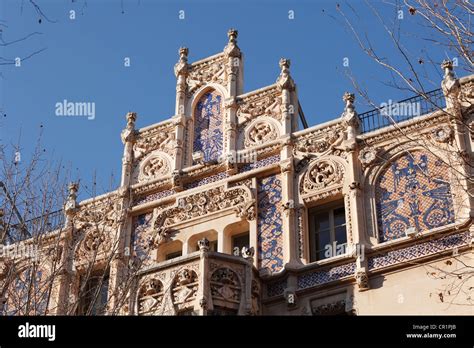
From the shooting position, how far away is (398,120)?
851 inches

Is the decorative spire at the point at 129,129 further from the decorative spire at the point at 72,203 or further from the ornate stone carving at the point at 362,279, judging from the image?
the ornate stone carving at the point at 362,279

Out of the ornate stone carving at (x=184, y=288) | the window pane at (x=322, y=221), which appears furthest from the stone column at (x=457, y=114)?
the ornate stone carving at (x=184, y=288)

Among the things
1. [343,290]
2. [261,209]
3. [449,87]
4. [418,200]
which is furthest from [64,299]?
[449,87]

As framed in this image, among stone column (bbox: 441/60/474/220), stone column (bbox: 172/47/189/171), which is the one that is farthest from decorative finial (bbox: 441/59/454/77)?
stone column (bbox: 172/47/189/171)

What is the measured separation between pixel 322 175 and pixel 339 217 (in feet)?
3.33

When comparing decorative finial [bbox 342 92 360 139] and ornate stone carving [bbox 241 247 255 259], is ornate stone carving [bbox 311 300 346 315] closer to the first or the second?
ornate stone carving [bbox 241 247 255 259]

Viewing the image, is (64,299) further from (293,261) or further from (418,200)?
(418,200)

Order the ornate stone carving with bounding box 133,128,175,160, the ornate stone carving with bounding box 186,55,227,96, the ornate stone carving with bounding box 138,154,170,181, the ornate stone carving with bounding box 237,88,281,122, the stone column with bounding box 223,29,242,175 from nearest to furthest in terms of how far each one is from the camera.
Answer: the stone column with bounding box 223,29,242,175 < the ornate stone carving with bounding box 237,88,281,122 < the ornate stone carving with bounding box 138,154,170,181 < the ornate stone carving with bounding box 133,128,175,160 < the ornate stone carving with bounding box 186,55,227,96

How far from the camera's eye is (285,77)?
23688 millimetres

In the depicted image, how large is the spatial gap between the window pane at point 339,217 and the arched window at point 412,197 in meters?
0.91

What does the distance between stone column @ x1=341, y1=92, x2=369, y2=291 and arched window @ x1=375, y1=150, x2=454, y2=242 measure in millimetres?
404

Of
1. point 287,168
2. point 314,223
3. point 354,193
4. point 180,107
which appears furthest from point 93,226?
point 354,193

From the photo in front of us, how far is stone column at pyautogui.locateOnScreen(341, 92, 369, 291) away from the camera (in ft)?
65.0
